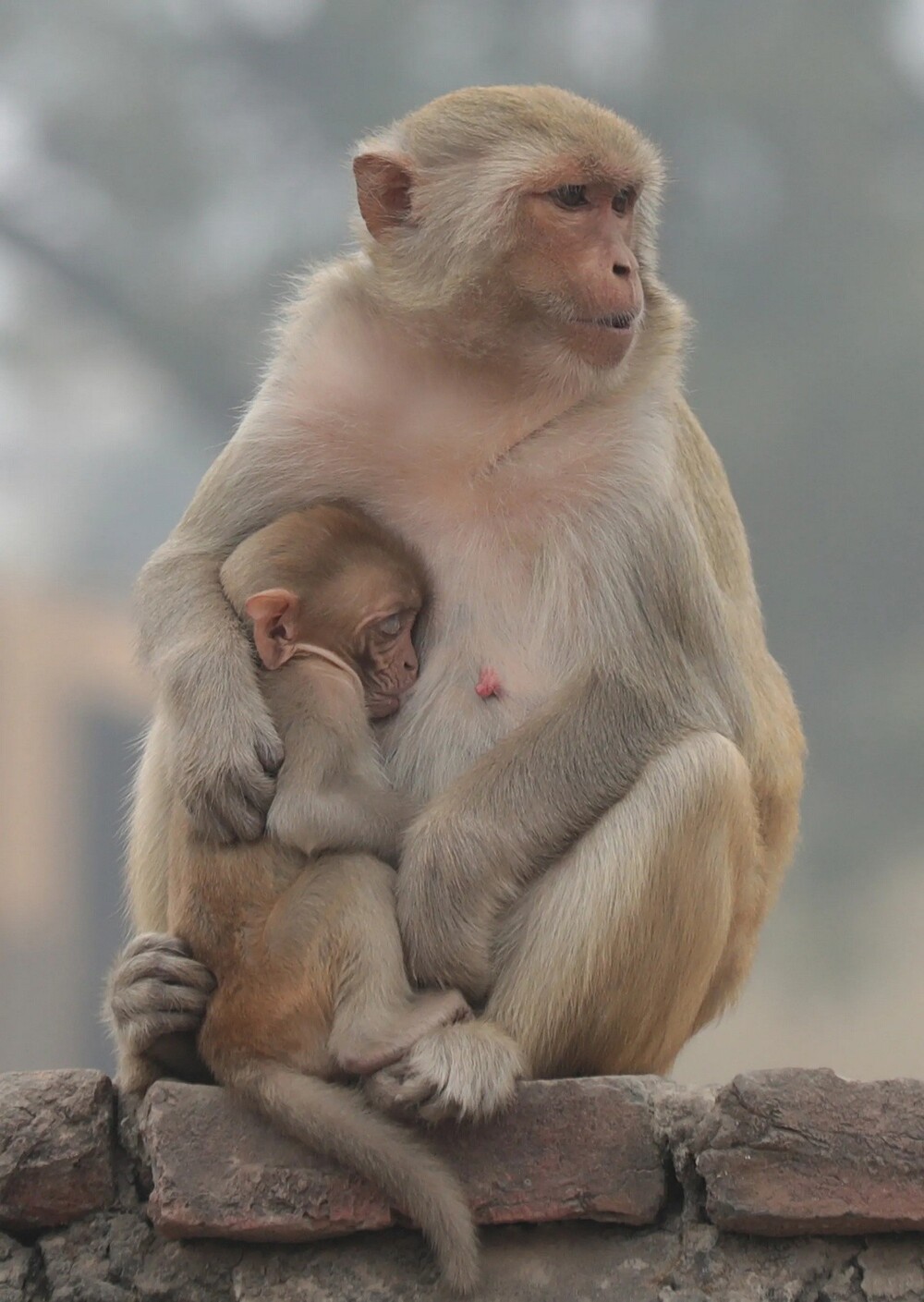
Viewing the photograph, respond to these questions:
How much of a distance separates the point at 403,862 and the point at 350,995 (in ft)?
0.98

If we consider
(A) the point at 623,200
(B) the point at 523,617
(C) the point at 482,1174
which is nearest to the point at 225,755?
(B) the point at 523,617

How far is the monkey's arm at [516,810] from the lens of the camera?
3033 millimetres

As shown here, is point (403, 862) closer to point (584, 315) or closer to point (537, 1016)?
point (537, 1016)

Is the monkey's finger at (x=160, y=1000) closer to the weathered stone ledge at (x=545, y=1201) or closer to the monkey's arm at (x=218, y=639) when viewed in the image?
the weathered stone ledge at (x=545, y=1201)

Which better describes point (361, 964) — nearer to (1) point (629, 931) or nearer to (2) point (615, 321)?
(1) point (629, 931)

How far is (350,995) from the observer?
2881 millimetres

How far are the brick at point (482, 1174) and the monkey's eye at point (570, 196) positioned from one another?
168cm

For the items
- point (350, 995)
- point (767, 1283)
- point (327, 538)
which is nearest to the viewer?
point (767, 1283)

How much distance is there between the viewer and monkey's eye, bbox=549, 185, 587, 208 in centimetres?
335

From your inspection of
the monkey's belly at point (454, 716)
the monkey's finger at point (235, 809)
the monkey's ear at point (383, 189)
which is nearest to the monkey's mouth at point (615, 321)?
the monkey's ear at point (383, 189)

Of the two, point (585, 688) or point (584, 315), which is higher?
point (584, 315)

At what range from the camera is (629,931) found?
2.94 meters

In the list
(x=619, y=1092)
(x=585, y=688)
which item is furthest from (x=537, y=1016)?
(x=585, y=688)

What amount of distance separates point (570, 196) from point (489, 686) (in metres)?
0.98
